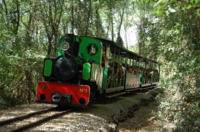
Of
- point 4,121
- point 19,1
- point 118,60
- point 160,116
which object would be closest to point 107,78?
point 118,60

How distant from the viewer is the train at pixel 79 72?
7164 millimetres

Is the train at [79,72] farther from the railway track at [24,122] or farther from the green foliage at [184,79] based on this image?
the green foliage at [184,79]

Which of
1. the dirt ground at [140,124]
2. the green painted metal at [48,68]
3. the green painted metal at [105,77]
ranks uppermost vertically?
the green painted metal at [48,68]

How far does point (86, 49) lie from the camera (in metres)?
8.36

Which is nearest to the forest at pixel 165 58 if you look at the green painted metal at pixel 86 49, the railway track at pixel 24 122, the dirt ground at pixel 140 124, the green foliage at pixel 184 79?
the green foliage at pixel 184 79

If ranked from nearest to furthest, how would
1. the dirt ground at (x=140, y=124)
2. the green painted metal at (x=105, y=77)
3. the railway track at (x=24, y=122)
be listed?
the railway track at (x=24, y=122)
the dirt ground at (x=140, y=124)
the green painted metal at (x=105, y=77)

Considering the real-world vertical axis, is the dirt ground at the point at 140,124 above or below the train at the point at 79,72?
below

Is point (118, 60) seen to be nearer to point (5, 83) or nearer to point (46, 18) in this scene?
point (5, 83)

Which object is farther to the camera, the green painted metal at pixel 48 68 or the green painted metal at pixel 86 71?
the green painted metal at pixel 48 68

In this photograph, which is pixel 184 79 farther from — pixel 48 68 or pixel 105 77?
pixel 48 68

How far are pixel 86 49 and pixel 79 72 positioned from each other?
1441 mm

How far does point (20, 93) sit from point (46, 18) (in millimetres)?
5951

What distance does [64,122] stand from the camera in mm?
5609

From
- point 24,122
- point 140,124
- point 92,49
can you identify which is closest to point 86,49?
point 92,49
